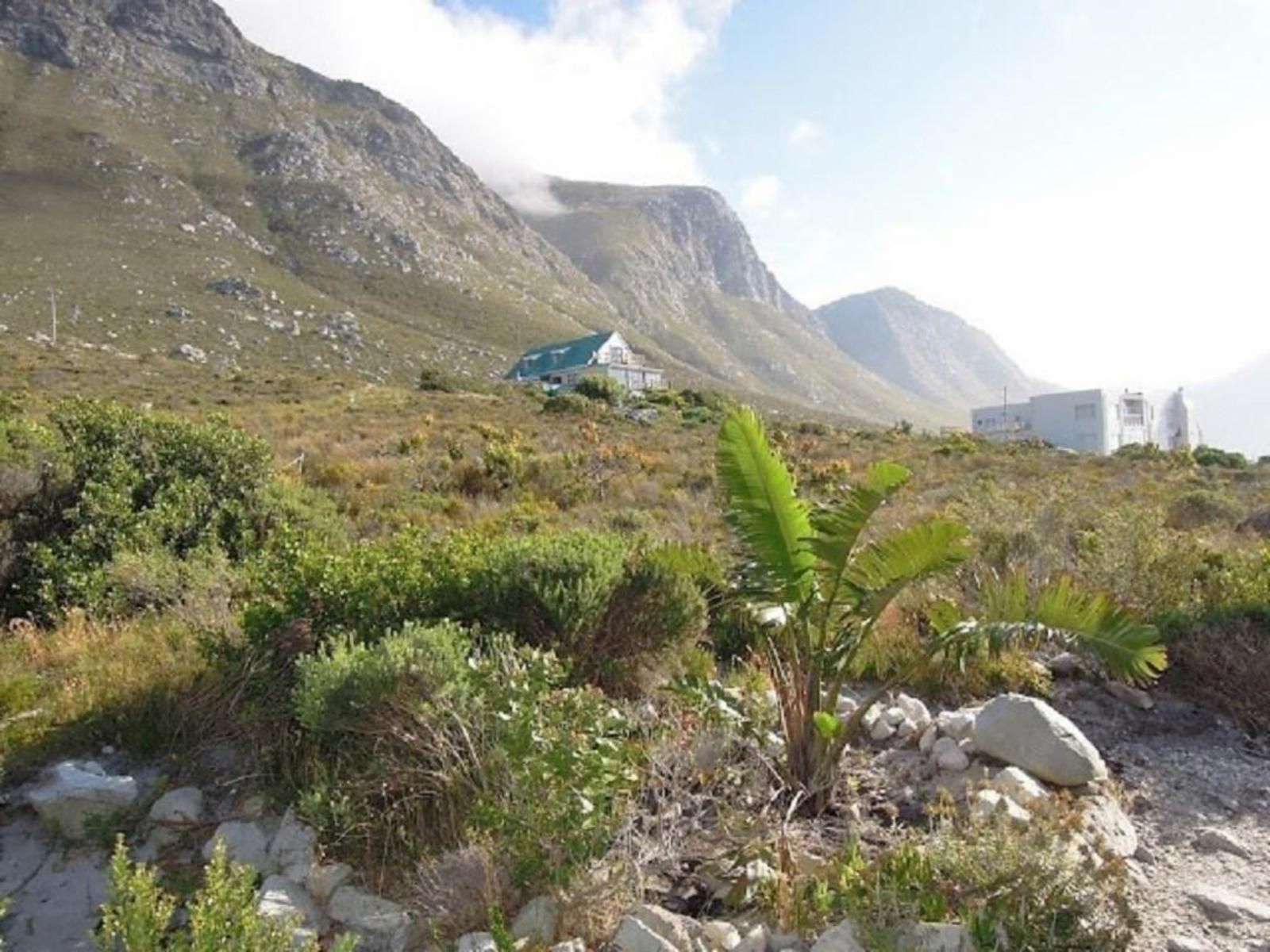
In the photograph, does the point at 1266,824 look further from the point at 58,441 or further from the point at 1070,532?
the point at 58,441

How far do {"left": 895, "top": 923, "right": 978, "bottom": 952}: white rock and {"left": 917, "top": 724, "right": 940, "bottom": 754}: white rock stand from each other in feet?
5.93

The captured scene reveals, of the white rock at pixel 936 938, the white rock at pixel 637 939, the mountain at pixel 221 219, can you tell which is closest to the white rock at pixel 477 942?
the white rock at pixel 637 939

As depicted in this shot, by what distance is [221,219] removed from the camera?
80.8m

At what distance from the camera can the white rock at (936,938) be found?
283cm

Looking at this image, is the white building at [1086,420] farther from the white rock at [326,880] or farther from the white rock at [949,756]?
the white rock at [326,880]

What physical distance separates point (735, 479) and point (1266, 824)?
3163mm

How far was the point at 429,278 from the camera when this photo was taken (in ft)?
300

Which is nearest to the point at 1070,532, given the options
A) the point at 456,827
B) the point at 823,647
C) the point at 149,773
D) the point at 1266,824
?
the point at 1266,824

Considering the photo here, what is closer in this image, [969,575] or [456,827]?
[456,827]

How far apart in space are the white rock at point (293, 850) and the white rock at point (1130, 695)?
16.7 ft

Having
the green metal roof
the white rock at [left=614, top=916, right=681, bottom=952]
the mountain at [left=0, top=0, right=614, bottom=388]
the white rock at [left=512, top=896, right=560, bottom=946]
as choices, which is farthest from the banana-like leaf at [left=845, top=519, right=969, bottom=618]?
the green metal roof

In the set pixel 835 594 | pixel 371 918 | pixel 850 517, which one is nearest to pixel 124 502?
pixel 371 918

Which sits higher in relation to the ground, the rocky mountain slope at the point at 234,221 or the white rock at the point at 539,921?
the rocky mountain slope at the point at 234,221

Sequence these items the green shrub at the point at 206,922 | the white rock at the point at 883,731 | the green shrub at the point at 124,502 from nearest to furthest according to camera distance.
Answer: the green shrub at the point at 206,922, the white rock at the point at 883,731, the green shrub at the point at 124,502
